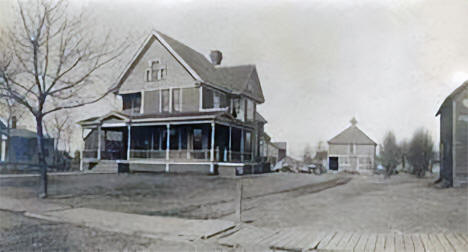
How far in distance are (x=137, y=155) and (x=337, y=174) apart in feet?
6.63

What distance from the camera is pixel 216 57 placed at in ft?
13.0

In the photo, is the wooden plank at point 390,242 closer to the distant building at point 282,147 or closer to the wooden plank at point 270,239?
the wooden plank at point 270,239

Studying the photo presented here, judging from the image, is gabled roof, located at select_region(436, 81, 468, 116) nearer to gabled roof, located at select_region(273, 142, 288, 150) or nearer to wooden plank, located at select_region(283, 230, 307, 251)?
gabled roof, located at select_region(273, 142, 288, 150)

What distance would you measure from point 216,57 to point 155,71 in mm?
661

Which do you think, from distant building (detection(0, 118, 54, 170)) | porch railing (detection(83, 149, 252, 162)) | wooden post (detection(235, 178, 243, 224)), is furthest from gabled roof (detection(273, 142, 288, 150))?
distant building (detection(0, 118, 54, 170))

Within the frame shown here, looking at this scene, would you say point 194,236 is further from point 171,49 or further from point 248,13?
point 248,13

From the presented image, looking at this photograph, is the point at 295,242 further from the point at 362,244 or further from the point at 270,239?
the point at 362,244

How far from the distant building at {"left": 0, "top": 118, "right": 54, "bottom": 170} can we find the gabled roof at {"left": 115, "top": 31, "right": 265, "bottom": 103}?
1.45m

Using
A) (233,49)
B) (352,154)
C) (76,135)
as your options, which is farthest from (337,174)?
(76,135)

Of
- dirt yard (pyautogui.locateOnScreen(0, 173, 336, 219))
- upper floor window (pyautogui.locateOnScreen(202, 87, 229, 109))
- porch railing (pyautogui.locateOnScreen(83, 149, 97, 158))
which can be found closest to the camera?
upper floor window (pyautogui.locateOnScreen(202, 87, 229, 109))

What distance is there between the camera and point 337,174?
3424 mm

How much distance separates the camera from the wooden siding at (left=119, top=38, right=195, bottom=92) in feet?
12.1

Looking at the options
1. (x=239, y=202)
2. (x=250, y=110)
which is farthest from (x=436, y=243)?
(x=250, y=110)

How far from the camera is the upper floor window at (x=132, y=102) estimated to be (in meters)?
3.84
